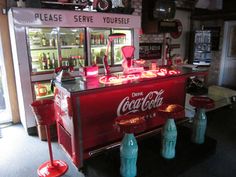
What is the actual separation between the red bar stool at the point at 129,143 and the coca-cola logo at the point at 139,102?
0.56 meters

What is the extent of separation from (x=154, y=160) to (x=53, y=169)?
1232 millimetres

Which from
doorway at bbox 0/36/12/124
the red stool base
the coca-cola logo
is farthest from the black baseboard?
doorway at bbox 0/36/12/124

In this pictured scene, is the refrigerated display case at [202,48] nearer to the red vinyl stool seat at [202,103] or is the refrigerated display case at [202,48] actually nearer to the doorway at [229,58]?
the doorway at [229,58]

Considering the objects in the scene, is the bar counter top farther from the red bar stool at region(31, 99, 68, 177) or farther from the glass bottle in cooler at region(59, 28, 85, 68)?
the glass bottle in cooler at region(59, 28, 85, 68)

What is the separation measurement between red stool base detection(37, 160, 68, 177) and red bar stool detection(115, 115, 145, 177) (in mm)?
819

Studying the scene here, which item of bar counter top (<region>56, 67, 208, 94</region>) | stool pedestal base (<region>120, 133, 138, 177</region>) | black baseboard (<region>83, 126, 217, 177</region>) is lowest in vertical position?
black baseboard (<region>83, 126, 217, 177</region>)

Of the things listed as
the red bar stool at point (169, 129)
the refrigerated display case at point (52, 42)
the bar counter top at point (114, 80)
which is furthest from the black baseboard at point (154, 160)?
the refrigerated display case at point (52, 42)

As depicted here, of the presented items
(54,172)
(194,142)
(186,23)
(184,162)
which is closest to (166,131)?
(184,162)

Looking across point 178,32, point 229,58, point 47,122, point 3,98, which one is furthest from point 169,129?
point 229,58

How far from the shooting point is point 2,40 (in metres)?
3.54

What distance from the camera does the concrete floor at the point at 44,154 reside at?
2.52 metres

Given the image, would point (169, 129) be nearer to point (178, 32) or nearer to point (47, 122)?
point (47, 122)

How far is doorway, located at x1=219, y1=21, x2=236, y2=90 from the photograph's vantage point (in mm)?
6105

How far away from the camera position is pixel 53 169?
2523 mm
